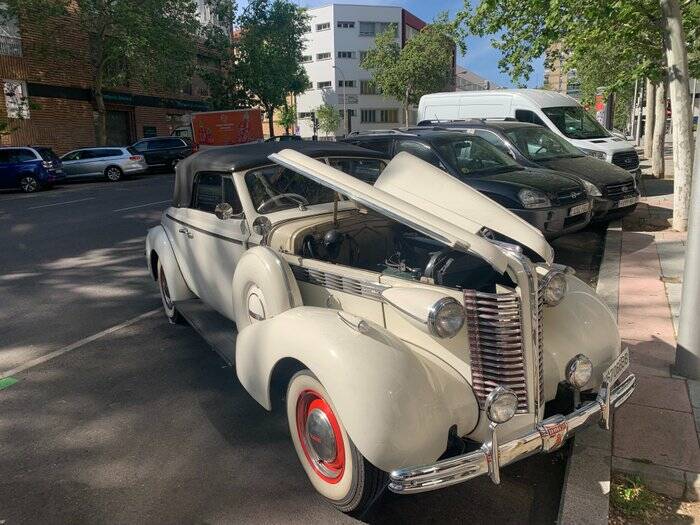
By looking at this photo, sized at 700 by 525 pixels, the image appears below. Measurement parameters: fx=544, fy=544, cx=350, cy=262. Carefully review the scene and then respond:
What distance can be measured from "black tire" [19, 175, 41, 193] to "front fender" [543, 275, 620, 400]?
20356 mm

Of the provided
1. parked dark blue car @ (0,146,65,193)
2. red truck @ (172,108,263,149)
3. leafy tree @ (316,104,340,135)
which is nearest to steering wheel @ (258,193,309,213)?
parked dark blue car @ (0,146,65,193)

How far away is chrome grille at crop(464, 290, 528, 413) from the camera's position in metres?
2.36

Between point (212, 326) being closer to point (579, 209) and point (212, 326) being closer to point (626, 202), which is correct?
Answer: point (579, 209)

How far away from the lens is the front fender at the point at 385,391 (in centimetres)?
229

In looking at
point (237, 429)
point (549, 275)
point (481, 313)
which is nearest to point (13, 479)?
point (237, 429)

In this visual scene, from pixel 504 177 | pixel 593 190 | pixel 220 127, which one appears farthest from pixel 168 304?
pixel 220 127

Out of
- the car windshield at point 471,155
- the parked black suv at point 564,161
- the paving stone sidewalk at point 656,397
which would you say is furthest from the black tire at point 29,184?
the paving stone sidewalk at point 656,397

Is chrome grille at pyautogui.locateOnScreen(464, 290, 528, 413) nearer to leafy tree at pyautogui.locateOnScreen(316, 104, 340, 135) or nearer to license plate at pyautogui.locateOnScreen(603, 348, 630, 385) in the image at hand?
license plate at pyautogui.locateOnScreen(603, 348, 630, 385)

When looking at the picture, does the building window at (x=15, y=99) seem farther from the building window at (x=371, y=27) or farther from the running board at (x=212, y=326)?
the building window at (x=371, y=27)

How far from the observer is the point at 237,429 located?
140 inches

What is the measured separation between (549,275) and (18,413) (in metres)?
3.68

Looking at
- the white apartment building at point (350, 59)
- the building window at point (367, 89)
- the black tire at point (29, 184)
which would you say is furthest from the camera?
the building window at point (367, 89)

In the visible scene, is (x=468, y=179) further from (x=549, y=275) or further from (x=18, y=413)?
(x=18, y=413)

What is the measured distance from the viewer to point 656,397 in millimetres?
3576
